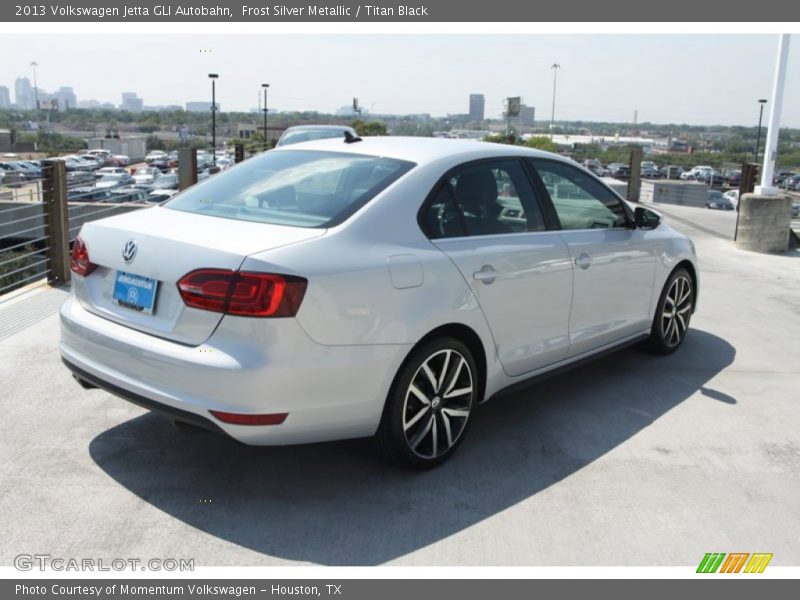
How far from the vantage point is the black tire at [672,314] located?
19.7ft

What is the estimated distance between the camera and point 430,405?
400 cm

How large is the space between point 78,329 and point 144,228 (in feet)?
2.00

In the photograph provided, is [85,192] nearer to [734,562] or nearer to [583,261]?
[583,261]

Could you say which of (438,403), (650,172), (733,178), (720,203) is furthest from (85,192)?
(650,172)

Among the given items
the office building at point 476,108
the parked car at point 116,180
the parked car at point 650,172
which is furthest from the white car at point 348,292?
the office building at point 476,108

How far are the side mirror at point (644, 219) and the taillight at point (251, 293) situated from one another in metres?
3.13

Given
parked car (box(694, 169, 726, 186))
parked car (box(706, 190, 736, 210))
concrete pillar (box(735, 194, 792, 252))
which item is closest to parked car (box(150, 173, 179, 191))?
parked car (box(706, 190, 736, 210))

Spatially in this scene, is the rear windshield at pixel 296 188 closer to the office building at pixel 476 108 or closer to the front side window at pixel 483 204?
the front side window at pixel 483 204

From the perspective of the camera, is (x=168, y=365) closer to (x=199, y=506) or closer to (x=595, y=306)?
(x=199, y=506)

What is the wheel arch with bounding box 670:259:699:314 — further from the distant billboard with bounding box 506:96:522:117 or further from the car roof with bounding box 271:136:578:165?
the distant billboard with bounding box 506:96:522:117

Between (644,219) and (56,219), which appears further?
(56,219)

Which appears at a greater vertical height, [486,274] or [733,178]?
[486,274]

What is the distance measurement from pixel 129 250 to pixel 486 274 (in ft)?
5.93

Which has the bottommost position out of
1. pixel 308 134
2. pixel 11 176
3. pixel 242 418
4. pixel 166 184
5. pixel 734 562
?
pixel 166 184
